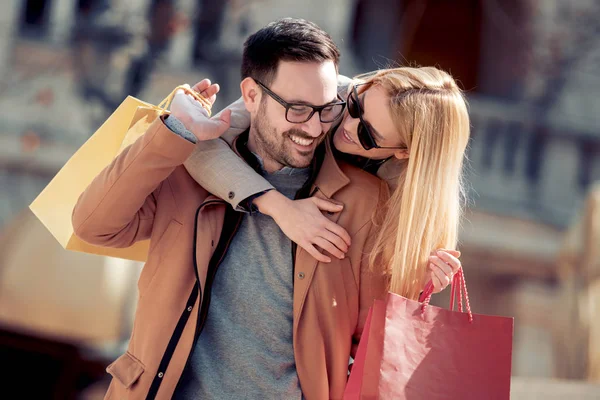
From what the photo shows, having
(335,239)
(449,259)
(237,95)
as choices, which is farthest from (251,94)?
(237,95)

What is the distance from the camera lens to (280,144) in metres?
2.88

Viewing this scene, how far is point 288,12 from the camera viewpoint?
24.6 ft

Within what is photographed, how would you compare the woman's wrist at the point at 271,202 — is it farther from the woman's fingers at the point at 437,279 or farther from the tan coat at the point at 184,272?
the woman's fingers at the point at 437,279

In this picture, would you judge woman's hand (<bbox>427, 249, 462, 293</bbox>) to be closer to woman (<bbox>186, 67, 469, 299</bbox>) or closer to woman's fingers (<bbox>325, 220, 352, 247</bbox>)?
woman (<bbox>186, 67, 469, 299</bbox>)

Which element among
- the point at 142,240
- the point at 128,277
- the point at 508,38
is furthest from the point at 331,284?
the point at 508,38

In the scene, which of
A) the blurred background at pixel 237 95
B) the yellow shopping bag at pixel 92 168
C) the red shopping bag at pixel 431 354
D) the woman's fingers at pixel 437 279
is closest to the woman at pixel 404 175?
the woman's fingers at pixel 437 279

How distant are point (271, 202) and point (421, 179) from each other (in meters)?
0.42

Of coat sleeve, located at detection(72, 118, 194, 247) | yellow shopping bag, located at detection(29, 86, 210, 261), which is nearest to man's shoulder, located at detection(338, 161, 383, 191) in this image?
coat sleeve, located at detection(72, 118, 194, 247)

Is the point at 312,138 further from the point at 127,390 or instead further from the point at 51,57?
the point at 51,57

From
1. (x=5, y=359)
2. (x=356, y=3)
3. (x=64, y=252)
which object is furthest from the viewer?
(x=356, y=3)

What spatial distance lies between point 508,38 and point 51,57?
352 cm

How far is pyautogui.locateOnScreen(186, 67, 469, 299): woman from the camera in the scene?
8.87 ft

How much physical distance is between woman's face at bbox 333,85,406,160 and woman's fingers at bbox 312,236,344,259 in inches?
13.1

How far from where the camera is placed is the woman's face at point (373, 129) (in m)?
2.87
